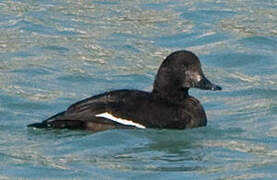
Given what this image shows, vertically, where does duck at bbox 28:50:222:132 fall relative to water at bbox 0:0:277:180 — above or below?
above

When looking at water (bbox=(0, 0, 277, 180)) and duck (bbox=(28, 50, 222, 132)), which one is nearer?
water (bbox=(0, 0, 277, 180))

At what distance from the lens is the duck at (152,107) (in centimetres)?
1207

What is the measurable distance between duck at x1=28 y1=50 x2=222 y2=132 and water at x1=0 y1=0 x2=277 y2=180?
0.11 m

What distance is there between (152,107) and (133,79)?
8.46 ft

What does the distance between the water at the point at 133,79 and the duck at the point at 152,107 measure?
107 millimetres

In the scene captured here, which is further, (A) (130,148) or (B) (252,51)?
(B) (252,51)

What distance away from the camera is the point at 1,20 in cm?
1728

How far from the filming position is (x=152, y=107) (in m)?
12.2

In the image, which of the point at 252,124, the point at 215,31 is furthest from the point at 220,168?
the point at 215,31

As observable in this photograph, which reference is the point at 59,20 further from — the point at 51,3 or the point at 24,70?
the point at 24,70

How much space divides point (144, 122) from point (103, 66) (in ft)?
10.6

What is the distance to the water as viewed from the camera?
11.1 meters

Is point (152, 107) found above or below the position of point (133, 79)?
above

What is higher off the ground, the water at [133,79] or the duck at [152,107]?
the duck at [152,107]
